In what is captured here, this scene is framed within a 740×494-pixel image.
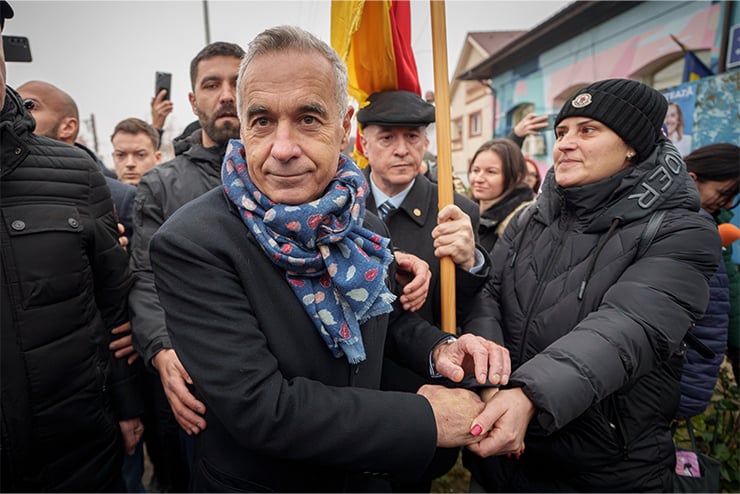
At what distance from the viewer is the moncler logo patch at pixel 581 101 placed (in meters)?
1.84

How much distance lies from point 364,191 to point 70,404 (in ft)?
5.09

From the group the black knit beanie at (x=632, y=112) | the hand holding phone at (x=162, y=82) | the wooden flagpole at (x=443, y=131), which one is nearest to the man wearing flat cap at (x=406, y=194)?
the wooden flagpole at (x=443, y=131)

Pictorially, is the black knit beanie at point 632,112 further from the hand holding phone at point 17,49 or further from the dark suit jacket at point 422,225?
the hand holding phone at point 17,49

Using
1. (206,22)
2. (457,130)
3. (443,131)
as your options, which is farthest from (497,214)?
(457,130)

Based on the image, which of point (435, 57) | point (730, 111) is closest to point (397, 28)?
point (435, 57)

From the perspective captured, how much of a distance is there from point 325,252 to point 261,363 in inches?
14.3

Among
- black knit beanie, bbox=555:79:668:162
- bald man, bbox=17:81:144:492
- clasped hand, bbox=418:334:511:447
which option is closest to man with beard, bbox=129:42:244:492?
bald man, bbox=17:81:144:492

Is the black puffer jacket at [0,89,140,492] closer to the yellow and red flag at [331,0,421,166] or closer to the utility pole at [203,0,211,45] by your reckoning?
the yellow and red flag at [331,0,421,166]

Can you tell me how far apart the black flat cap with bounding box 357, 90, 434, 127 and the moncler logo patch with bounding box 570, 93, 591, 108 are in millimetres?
805

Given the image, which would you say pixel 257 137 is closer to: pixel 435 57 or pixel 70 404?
pixel 435 57

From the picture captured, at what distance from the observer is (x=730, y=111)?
209 inches

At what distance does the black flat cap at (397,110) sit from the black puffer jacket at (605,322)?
0.85 metres

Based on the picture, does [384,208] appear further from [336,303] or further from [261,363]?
[261,363]

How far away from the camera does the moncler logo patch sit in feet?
6.05
